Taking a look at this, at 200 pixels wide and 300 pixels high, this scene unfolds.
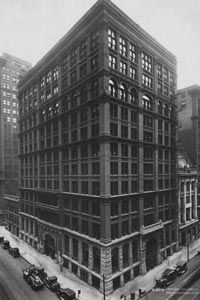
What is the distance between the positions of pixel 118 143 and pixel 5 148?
59200mm

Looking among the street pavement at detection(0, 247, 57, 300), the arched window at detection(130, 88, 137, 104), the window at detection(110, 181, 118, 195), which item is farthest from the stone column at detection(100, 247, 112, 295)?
the arched window at detection(130, 88, 137, 104)

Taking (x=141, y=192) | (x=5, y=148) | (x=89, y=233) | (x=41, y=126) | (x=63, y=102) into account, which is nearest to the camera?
(x=89, y=233)

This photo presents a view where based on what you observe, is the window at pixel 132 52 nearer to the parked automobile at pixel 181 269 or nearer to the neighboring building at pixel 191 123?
the neighboring building at pixel 191 123

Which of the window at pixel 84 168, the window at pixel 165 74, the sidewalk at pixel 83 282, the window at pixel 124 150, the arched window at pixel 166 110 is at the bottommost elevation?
the sidewalk at pixel 83 282

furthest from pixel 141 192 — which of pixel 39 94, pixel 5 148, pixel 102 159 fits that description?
pixel 5 148

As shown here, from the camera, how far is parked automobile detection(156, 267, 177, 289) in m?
35.7

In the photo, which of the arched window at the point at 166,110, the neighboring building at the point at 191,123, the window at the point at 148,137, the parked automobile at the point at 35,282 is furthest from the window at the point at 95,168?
the neighboring building at the point at 191,123

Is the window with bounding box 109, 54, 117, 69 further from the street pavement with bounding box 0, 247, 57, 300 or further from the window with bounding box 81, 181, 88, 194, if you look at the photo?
the street pavement with bounding box 0, 247, 57, 300

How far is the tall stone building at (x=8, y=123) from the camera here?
3253 inches

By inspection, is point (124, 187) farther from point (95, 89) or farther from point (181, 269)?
point (95, 89)

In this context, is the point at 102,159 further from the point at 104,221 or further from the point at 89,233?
the point at 89,233

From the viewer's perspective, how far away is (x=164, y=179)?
50875 mm

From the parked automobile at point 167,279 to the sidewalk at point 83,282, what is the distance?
1816mm

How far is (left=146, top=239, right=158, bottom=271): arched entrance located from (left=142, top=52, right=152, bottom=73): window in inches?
1413
